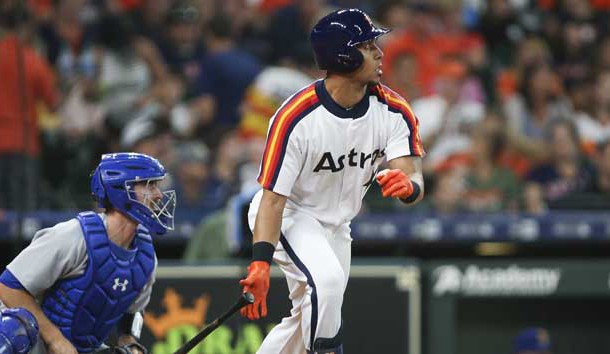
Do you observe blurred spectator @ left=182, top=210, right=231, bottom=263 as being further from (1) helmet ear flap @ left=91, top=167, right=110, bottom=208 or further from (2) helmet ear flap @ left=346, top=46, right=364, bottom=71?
(2) helmet ear flap @ left=346, top=46, right=364, bottom=71

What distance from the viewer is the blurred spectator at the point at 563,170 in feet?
35.3

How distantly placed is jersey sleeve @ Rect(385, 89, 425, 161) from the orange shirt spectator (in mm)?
4039

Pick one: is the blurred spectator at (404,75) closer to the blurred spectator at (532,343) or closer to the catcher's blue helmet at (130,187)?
the blurred spectator at (532,343)

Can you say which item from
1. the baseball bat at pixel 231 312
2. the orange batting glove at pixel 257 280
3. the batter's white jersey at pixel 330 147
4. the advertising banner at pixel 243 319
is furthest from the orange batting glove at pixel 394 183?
the advertising banner at pixel 243 319

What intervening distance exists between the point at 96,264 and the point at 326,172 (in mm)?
1130

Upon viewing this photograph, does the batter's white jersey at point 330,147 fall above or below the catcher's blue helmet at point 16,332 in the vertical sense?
above

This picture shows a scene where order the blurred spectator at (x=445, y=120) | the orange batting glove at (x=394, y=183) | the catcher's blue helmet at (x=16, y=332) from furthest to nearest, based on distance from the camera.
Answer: the blurred spectator at (x=445, y=120) < the orange batting glove at (x=394, y=183) < the catcher's blue helmet at (x=16, y=332)

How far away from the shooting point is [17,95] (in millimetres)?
10609

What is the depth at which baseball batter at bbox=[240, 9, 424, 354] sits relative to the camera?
254 inches

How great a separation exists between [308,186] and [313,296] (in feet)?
1.78

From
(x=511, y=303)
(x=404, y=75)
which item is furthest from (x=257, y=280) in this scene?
(x=404, y=75)

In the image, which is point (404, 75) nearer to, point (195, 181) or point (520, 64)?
point (520, 64)

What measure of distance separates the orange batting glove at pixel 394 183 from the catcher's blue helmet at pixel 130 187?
994 millimetres

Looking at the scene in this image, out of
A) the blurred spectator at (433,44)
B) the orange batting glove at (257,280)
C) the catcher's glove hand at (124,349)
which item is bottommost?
the catcher's glove hand at (124,349)
